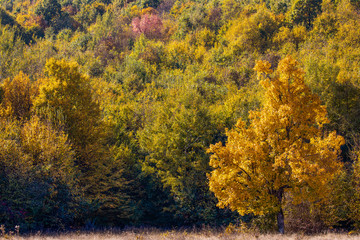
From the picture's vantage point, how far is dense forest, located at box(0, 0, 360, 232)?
70.8ft

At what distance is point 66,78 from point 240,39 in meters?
35.3

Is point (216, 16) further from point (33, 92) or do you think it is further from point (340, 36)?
point (33, 92)

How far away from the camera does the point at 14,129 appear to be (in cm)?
2250

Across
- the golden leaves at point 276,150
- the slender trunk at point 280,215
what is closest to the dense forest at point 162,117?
the golden leaves at point 276,150

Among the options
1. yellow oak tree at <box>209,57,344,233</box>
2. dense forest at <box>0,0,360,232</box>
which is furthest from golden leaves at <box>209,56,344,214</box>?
dense forest at <box>0,0,360,232</box>

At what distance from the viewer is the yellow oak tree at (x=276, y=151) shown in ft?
52.8

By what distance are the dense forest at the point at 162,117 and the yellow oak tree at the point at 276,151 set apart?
1.43 ft

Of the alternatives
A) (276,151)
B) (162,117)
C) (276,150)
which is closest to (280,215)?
(276,151)

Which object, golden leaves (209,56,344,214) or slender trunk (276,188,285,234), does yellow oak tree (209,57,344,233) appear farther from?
slender trunk (276,188,285,234)

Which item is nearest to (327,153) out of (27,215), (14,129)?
(27,215)

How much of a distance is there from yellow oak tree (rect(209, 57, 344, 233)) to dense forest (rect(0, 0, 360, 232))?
437mm

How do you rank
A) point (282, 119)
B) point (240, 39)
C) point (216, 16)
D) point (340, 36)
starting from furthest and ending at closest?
point (216, 16), point (240, 39), point (340, 36), point (282, 119)

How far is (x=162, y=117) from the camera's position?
31.5m

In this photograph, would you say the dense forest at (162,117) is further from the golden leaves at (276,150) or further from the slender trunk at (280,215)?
the slender trunk at (280,215)
